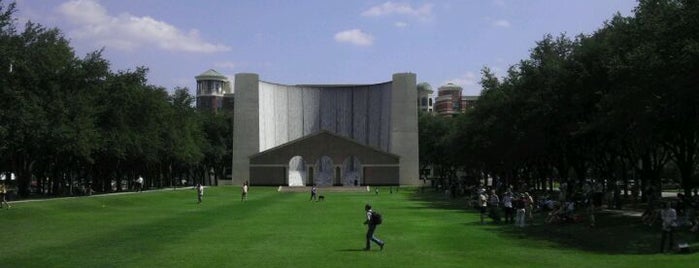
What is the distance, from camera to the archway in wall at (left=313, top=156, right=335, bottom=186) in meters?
117

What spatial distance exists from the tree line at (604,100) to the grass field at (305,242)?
209 inches

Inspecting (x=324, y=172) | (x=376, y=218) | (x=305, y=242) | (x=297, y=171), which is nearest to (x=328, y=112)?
(x=297, y=171)

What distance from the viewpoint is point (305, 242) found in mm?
25141

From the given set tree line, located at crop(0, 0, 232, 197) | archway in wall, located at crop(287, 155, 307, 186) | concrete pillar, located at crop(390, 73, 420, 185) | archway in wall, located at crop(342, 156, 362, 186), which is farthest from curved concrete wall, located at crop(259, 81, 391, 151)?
tree line, located at crop(0, 0, 232, 197)

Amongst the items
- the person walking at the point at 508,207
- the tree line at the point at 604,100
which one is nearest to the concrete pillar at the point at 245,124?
the tree line at the point at 604,100

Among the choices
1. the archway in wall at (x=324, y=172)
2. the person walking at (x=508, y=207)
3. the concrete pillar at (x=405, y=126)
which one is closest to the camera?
the person walking at (x=508, y=207)

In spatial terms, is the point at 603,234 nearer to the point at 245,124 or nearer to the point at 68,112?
the point at 68,112

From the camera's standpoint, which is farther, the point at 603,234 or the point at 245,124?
the point at 245,124

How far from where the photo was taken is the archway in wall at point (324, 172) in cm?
11715

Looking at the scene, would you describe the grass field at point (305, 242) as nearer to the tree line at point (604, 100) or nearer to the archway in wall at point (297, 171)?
the tree line at point (604, 100)

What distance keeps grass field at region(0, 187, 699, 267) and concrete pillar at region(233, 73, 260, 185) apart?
262 feet

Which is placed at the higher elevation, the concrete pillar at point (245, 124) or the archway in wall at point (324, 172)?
the concrete pillar at point (245, 124)

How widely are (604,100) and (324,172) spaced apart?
84642mm

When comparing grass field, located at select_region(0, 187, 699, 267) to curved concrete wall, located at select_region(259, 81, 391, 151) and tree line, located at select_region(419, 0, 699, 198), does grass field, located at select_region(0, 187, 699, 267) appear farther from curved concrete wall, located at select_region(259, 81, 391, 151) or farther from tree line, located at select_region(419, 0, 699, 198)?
curved concrete wall, located at select_region(259, 81, 391, 151)
